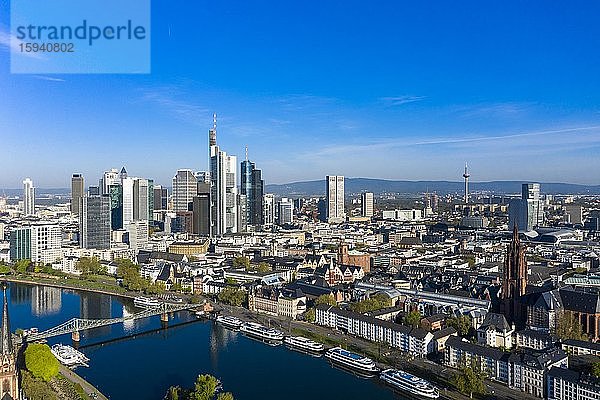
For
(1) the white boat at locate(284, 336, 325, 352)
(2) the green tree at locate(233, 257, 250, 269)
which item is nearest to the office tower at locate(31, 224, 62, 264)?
(2) the green tree at locate(233, 257, 250, 269)

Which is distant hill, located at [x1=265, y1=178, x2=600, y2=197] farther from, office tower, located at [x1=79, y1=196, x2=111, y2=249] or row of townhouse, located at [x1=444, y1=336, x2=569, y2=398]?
row of townhouse, located at [x1=444, y1=336, x2=569, y2=398]

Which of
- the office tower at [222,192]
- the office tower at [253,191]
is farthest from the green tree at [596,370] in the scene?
the office tower at [253,191]

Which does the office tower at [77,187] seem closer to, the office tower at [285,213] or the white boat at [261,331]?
the office tower at [285,213]

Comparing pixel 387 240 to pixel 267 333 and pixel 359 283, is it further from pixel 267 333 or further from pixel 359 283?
pixel 267 333

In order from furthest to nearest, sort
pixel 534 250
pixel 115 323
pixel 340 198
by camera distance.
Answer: pixel 340 198 < pixel 534 250 < pixel 115 323

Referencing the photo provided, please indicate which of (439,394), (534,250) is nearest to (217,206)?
(534,250)

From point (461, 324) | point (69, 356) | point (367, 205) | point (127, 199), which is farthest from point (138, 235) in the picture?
point (367, 205)
